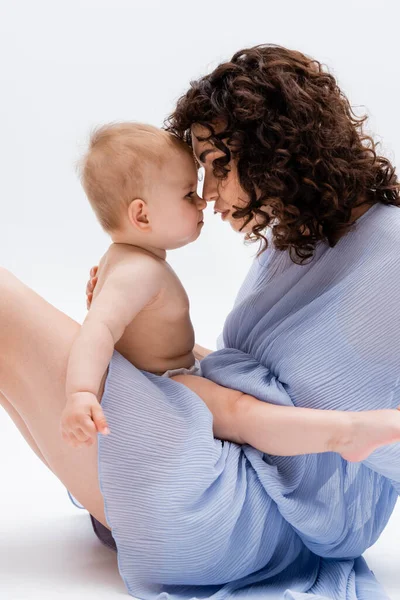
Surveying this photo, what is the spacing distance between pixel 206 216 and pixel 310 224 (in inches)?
58.6

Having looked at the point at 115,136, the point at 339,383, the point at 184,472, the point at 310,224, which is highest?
the point at 115,136

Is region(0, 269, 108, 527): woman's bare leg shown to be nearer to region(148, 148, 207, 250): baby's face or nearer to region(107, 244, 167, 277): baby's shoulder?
region(107, 244, 167, 277): baby's shoulder

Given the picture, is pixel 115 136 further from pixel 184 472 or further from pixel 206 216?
pixel 206 216

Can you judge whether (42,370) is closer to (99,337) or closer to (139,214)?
(99,337)

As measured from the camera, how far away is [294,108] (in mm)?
1807

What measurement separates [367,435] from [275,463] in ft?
0.74

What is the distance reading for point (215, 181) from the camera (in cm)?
190

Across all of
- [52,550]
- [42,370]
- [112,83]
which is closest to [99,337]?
[42,370]

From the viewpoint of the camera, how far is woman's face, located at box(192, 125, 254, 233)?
6.16ft

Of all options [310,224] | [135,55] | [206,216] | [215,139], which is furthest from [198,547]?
[135,55]

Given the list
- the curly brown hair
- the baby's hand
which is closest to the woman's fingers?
the baby's hand

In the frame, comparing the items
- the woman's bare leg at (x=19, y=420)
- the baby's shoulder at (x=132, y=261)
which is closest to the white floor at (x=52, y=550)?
the woman's bare leg at (x=19, y=420)

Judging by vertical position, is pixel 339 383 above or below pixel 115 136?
below

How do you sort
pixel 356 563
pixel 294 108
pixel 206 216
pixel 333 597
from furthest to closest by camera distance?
pixel 206 216 → pixel 356 563 → pixel 294 108 → pixel 333 597
